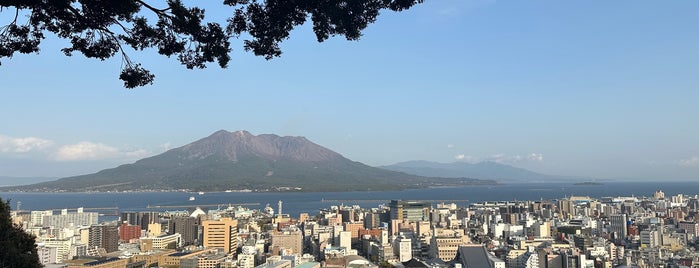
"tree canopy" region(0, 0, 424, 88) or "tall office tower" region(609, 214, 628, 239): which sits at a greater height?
"tree canopy" region(0, 0, 424, 88)

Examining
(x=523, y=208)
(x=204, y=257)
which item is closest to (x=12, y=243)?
(x=204, y=257)

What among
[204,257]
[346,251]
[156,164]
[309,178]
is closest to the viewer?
[204,257]

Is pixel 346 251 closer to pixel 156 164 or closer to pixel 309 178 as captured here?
pixel 309 178

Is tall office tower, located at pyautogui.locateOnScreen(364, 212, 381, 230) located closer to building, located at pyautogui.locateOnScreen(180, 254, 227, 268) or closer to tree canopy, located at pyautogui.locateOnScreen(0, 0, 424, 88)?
building, located at pyautogui.locateOnScreen(180, 254, 227, 268)

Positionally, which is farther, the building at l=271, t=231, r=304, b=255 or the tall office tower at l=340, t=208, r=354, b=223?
the tall office tower at l=340, t=208, r=354, b=223

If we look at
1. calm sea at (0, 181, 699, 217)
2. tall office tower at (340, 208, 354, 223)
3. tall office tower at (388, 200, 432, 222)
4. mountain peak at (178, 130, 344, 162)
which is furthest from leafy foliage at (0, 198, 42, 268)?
mountain peak at (178, 130, 344, 162)

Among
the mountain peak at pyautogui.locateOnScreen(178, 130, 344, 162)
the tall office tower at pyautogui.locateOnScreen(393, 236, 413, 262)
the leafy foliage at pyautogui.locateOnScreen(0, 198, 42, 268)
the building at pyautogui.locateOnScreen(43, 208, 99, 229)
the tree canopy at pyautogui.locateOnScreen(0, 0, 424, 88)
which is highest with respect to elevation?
the mountain peak at pyautogui.locateOnScreen(178, 130, 344, 162)
